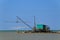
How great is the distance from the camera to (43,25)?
214 ft

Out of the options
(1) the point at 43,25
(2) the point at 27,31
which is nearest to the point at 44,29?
(1) the point at 43,25

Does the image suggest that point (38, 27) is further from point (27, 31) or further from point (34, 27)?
point (27, 31)

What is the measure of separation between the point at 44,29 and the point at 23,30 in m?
10.6

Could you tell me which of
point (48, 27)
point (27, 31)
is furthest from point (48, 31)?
point (27, 31)

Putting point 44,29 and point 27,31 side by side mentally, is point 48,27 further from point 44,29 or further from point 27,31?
point 27,31

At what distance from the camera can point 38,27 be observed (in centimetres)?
6544

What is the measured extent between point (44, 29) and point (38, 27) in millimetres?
1733

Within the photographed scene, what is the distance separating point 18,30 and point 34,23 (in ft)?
25.6

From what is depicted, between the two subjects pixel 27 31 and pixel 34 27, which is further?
pixel 27 31

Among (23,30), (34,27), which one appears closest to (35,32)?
(34,27)

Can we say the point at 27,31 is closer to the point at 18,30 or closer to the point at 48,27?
the point at 18,30

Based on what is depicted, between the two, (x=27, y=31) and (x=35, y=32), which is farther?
(x=27, y=31)

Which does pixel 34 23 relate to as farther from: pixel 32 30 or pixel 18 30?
pixel 18 30

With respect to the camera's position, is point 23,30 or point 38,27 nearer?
point 38,27
